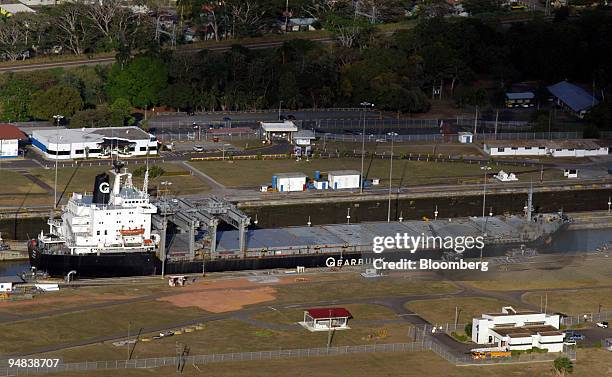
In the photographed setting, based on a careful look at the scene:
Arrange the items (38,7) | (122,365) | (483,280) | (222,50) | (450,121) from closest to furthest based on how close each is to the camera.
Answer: (122,365) < (483,280) < (450,121) < (222,50) < (38,7)

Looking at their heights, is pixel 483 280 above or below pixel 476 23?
below

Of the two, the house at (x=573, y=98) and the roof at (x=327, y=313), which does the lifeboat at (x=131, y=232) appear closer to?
the roof at (x=327, y=313)

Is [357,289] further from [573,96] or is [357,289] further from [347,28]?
→ [347,28]

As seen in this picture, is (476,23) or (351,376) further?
Result: (476,23)

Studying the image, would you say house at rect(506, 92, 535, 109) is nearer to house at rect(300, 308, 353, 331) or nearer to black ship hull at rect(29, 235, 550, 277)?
black ship hull at rect(29, 235, 550, 277)

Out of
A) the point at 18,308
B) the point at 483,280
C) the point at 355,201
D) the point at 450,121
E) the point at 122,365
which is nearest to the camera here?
the point at 122,365

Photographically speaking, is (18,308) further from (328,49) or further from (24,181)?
(328,49)

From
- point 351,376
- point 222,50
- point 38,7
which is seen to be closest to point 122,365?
point 351,376
